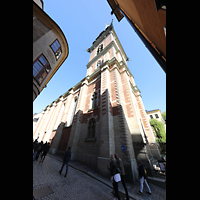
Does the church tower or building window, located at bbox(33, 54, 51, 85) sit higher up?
building window, located at bbox(33, 54, 51, 85)

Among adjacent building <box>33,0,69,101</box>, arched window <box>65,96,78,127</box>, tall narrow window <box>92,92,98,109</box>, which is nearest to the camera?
adjacent building <box>33,0,69,101</box>

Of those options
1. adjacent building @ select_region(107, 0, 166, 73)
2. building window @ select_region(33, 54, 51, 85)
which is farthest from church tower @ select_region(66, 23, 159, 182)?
building window @ select_region(33, 54, 51, 85)

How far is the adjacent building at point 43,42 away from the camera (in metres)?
7.83

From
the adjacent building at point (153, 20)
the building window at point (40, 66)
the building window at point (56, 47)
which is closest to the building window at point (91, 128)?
the building window at point (40, 66)

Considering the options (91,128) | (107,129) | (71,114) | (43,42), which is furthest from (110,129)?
(43,42)

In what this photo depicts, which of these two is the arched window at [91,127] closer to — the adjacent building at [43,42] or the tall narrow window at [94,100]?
the tall narrow window at [94,100]

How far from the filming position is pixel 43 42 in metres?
8.57

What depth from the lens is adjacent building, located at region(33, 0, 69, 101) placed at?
7.83 meters

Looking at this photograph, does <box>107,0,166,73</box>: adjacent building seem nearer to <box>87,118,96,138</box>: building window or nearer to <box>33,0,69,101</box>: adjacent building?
<box>33,0,69,101</box>: adjacent building

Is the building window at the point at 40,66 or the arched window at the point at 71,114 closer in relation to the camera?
the building window at the point at 40,66
